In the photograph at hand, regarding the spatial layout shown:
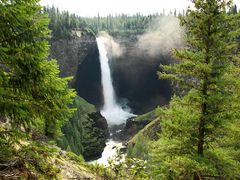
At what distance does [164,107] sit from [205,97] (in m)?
3.24

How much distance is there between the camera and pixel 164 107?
17641mm

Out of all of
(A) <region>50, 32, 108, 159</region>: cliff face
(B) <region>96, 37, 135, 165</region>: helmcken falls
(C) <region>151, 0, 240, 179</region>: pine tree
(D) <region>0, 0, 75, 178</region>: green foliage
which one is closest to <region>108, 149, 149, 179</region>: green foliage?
(D) <region>0, 0, 75, 178</region>: green foliage

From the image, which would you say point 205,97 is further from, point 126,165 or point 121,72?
point 121,72

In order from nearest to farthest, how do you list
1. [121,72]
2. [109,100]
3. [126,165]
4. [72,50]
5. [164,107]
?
[126,165]
[164,107]
[72,50]
[109,100]
[121,72]

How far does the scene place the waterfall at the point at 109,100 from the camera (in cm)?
13225

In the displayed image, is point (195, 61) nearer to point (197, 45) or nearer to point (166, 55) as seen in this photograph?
point (197, 45)

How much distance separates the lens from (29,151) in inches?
315

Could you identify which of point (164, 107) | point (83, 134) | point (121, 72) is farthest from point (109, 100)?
point (164, 107)

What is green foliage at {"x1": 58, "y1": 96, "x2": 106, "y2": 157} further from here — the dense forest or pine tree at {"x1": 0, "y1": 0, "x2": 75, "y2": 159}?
pine tree at {"x1": 0, "y1": 0, "x2": 75, "y2": 159}

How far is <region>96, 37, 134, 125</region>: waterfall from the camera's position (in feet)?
434

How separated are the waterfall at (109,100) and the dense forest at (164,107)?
4361 inches

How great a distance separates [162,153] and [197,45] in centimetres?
538

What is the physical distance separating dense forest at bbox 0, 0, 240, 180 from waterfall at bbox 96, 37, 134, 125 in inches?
4361

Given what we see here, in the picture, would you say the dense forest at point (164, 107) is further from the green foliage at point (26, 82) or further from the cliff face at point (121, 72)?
the cliff face at point (121, 72)
